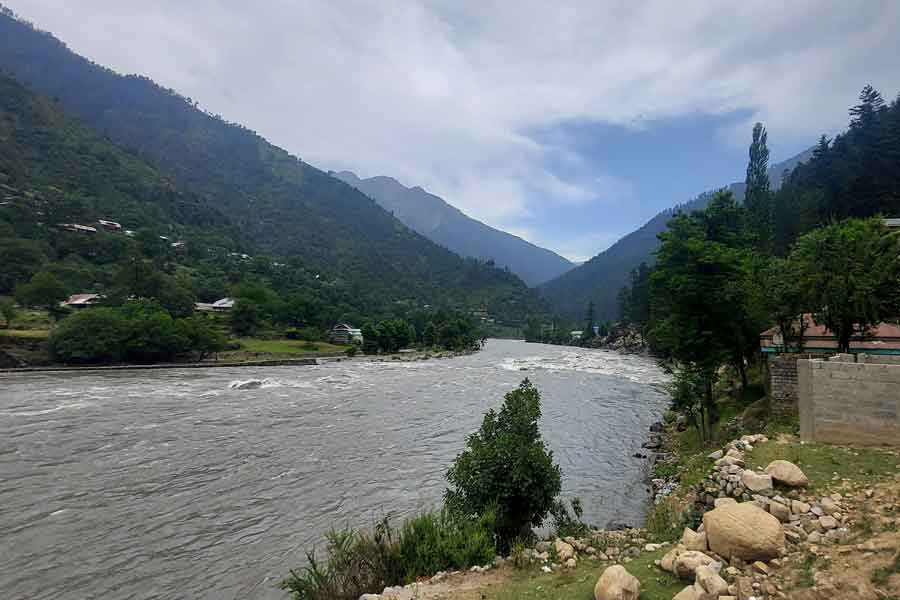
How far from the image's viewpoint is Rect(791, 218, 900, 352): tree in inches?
613

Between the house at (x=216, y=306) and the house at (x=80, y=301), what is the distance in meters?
14.6

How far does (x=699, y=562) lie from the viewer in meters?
6.20

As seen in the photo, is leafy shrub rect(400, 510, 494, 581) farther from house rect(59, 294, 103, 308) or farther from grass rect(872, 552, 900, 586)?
house rect(59, 294, 103, 308)

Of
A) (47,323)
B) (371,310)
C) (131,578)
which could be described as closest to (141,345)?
(47,323)

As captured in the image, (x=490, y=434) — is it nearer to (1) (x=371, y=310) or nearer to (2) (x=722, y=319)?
(2) (x=722, y=319)

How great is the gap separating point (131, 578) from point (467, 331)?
9473cm

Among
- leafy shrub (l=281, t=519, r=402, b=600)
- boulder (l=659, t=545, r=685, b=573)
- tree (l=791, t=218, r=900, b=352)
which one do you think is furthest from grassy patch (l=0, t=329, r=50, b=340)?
tree (l=791, t=218, r=900, b=352)

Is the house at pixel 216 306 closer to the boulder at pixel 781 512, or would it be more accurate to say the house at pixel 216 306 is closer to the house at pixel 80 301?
the house at pixel 80 301

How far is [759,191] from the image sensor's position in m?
59.4

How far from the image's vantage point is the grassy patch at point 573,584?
639cm

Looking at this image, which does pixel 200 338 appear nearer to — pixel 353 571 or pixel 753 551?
pixel 353 571

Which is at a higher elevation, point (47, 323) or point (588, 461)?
point (47, 323)

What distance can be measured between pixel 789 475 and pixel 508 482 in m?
5.46

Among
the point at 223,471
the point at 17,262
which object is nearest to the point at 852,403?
the point at 223,471
